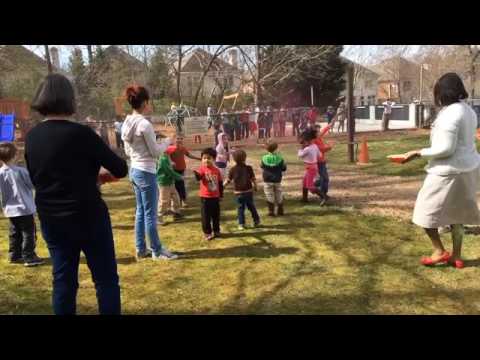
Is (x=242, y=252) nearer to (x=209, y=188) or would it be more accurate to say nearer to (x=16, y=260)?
(x=209, y=188)

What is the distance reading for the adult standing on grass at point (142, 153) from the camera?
4.61m

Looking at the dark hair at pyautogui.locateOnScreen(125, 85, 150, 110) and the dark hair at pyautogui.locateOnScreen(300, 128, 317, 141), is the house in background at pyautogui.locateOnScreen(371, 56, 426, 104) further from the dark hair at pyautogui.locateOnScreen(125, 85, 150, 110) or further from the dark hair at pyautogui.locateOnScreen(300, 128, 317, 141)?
the dark hair at pyautogui.locateOnScreen(125, 85, 150, 110)

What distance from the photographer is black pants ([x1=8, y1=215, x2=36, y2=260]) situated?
16.8 ft

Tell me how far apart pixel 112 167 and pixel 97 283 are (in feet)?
2.61

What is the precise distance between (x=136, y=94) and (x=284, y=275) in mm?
2481

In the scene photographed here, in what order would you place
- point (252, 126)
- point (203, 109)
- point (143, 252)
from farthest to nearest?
point (203, 109) < point (252, 126) < point (143, 252)

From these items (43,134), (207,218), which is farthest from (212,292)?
(43,134)

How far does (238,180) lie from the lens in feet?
20.8

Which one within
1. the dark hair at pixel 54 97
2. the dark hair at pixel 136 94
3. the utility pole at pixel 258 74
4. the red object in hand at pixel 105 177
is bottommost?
the red object in hand at pixel 105 177

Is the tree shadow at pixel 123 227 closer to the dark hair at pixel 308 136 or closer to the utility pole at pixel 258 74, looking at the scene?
the dark hair at pixel 308 136

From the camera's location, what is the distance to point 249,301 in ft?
13.1

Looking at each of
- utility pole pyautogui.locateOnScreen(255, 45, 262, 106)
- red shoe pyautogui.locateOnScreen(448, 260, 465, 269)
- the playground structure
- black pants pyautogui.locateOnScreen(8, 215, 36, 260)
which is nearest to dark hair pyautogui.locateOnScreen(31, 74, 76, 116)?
black pants pyautogui.locateOnScreen(8, 215, 36, 260)

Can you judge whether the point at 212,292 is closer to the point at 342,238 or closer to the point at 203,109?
the point at 342,238

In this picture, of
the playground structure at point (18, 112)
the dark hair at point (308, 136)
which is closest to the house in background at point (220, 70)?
the playground structure at point (18, 112)
